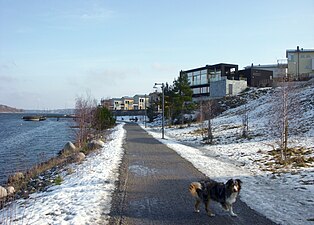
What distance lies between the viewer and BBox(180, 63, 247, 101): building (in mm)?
60125

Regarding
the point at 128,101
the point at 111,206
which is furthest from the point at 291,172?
the point at 128,101

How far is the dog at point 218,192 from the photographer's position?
6562 millimetres

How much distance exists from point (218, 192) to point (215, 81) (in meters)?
57.7

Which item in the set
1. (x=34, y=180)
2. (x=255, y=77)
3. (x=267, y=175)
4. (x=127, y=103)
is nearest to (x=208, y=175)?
(x=267, y=175)

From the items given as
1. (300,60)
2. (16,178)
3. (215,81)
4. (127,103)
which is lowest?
(16,178)

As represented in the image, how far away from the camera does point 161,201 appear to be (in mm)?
7770

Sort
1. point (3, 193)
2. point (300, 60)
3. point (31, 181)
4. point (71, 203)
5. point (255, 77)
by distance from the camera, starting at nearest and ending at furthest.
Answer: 1. point (71, 203)
2. point (3, 193)
3. point (31, 181)
4. point (255, 77)
5. point (300, 60)

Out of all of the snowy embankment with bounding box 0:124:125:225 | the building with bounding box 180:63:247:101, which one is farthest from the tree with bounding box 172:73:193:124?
the snowy embankment with bounding box 0:124:125:225

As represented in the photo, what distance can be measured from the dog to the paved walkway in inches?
9.5

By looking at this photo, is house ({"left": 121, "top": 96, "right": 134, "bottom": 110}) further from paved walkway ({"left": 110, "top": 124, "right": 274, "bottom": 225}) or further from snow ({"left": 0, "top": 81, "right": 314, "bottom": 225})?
paved walkway ({"left": 110, "top": 124, "right": 274, "bottom": 225})

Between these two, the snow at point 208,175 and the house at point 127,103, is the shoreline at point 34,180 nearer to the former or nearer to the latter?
the snow at point 208,175

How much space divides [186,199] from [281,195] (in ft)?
8.54

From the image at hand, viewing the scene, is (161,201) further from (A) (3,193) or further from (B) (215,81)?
(B) (215,81)

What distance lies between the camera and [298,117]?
25.9m
